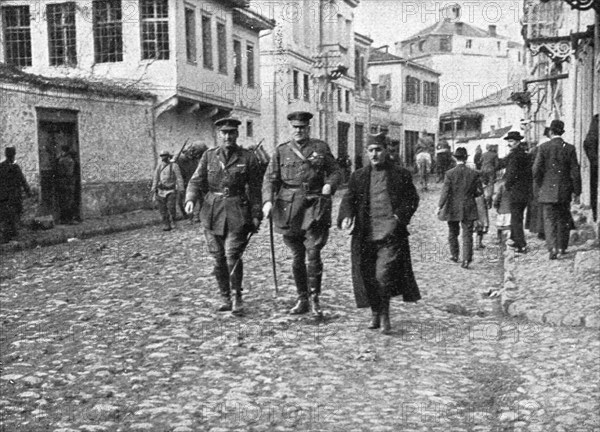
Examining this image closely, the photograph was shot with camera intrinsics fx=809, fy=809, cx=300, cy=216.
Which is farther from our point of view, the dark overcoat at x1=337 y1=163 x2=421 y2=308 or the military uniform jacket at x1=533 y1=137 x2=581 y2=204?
the military uniform jacket at x1=533 y1=137 x2=581 y2=204

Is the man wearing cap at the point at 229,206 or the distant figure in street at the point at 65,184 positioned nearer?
the man wearing cap at the point at 229,206

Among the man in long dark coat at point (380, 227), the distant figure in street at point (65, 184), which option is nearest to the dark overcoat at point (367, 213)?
the man in long dark coat at point (380, 227)

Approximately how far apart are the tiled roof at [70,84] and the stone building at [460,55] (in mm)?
53956

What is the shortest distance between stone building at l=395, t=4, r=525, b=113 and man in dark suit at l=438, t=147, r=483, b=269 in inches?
2535

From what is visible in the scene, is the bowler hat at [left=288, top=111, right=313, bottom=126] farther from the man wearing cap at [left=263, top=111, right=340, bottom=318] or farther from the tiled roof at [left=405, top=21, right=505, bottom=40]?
the tiled roof at [left=405, top=21, right=505, bottom=40]

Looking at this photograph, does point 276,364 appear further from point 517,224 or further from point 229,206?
point 517,224

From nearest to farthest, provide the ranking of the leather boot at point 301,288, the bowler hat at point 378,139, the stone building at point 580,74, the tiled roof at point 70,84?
the bowler hat at point 378,139 < the leather boot at point 301,288 < the stone building at point 580,74 < the tiled roof at point 70,84

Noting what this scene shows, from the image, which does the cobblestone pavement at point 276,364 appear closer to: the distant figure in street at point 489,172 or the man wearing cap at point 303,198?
the man wearing cap at point 303,198

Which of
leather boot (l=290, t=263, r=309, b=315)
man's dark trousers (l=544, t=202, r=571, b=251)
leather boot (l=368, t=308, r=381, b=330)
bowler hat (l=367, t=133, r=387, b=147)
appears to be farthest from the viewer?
man's dark trousers (l=544, t=202, r=571, b=251)

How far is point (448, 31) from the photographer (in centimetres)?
7756

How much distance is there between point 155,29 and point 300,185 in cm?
1812

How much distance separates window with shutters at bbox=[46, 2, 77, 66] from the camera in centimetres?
2495

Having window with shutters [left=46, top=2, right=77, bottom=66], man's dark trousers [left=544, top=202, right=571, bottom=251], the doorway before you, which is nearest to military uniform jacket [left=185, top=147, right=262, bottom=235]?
man's dark trousers [left=544, top=202, right=571, bottom=251]

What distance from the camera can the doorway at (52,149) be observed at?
19.3 m
